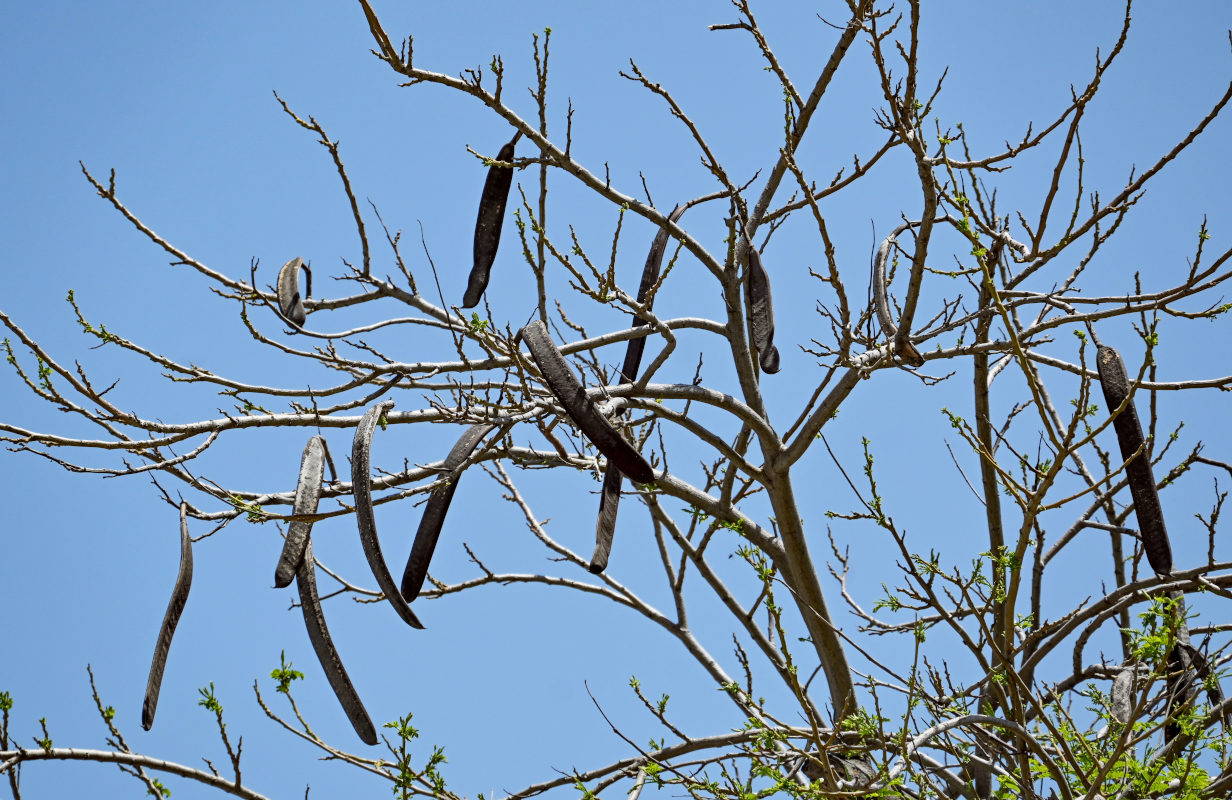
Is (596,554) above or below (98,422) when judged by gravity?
below

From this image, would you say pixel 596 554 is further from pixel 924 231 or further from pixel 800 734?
pixel 924 231

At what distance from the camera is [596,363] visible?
185 inches

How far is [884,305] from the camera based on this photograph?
3955 millimetres

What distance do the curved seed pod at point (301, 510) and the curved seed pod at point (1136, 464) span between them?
7.78 feet

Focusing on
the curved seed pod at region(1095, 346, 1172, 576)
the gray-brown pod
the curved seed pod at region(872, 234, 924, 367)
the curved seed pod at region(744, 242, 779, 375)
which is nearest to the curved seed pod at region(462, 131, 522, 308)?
the gray-brown pod

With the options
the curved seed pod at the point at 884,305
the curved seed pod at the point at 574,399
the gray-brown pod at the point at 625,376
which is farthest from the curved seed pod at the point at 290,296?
the curved seed pod at the point at 884,305

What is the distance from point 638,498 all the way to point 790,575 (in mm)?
1304

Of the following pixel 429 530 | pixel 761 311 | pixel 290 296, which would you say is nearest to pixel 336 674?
pixel 429 530

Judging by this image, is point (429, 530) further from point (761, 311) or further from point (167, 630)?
point (761, 311)

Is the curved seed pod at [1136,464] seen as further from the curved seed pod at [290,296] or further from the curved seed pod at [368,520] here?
the curved seed pod at [290,296]

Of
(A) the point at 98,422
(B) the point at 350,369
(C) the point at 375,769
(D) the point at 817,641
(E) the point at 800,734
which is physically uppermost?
(B) the point at 350,369

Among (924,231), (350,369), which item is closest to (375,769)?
(350,369)

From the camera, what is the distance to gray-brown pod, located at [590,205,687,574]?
3230mm

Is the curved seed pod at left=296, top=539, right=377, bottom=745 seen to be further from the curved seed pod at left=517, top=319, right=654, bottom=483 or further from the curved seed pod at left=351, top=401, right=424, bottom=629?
the curved seed pod at left=517, top=319, right=654, bottom=483
